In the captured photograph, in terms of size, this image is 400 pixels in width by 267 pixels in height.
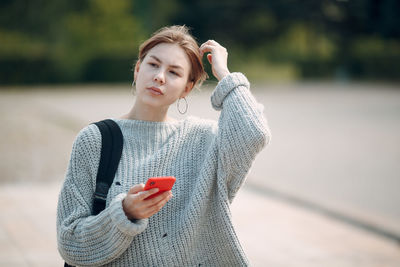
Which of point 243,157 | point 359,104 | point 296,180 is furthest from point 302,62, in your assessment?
point 243,157

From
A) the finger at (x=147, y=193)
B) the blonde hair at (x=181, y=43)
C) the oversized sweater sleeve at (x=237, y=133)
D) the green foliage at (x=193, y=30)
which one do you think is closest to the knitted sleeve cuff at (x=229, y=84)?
the oversized sweater sleeve at (x=237, y=133)

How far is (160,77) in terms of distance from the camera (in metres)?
1.91

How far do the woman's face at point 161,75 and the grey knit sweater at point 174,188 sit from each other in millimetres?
109

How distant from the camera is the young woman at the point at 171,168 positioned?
71.9 inches

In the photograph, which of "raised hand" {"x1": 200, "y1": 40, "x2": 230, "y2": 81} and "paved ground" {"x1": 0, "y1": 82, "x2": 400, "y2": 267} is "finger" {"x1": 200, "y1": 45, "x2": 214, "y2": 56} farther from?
"paved ground" {"x1": 0, "y1": 82, "x2": 400, "y2": 267}

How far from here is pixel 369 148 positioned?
30.2 feet

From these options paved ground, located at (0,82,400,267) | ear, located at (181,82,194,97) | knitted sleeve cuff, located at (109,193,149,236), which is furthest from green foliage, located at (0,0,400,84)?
knitted sleeve cuff, located at (109,193,149,236)

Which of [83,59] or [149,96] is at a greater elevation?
[149,96]

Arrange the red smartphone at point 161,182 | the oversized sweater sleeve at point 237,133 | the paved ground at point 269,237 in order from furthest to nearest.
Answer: the paved ground at point 269,237
the oversized sweater sleeve at point 237,133
the red smartphone at point 161,182

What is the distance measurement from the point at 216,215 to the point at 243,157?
0.80 feet

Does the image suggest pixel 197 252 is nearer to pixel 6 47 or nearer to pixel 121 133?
pixel 121 133

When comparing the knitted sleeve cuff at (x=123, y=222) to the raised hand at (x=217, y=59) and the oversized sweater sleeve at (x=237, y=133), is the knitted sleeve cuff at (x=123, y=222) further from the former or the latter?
the raised hand at (x=217, y=59)

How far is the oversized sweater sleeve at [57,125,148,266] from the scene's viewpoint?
68.7 inches

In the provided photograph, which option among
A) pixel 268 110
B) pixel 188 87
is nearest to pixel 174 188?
pixel 188 87
